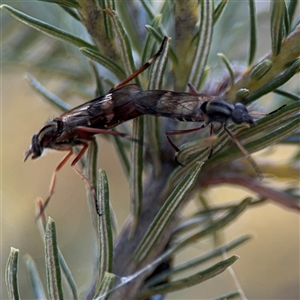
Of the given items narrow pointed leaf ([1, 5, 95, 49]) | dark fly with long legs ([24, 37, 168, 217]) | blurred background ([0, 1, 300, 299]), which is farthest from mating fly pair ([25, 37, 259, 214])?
blurred background ([0, 1, 300, 299])

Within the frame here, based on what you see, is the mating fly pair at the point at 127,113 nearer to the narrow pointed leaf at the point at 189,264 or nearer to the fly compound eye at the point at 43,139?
the fly compound eye at the point at 43,139

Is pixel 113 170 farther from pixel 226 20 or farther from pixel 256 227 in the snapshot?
pixel 226 20

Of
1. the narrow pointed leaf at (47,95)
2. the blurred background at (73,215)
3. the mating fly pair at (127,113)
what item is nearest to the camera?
the mating fly pair at (127,113)

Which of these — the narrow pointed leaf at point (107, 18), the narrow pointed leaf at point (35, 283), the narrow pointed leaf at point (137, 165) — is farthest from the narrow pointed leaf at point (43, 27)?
the narrow pointed leaf at point (35, 283)

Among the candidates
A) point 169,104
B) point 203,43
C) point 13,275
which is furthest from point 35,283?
point 203,43

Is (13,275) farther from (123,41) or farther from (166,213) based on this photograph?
(123,41)

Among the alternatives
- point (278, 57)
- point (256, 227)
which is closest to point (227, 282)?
point (256, 227)
